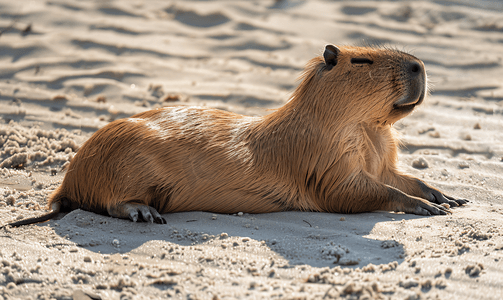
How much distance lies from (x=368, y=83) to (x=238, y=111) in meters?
2.39

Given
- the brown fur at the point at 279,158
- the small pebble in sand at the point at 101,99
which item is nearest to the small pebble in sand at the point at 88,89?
the small pebble in sand at the point at 101,99

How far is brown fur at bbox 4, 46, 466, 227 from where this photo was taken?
312 centimetres

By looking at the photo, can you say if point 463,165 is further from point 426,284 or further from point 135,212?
point 135,212

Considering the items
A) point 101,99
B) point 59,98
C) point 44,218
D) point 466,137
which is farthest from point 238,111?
point 44,218

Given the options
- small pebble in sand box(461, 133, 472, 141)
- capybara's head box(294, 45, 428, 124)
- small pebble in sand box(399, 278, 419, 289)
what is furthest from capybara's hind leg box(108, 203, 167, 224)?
small pebble in sand box(461, 133, 472, 141)

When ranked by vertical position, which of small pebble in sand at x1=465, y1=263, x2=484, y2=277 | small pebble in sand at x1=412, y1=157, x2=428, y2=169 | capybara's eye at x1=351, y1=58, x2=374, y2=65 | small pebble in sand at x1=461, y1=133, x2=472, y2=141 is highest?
capybara's eye at x1=351, y1=58, x2=374, y2=65

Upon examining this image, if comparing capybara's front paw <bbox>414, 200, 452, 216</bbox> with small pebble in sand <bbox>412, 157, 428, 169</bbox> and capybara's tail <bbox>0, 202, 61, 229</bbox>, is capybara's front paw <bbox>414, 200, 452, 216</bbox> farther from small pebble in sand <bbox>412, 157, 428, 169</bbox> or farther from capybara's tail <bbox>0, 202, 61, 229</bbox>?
capybara's tail <bbox>0, 202, 61, 229</bbox>

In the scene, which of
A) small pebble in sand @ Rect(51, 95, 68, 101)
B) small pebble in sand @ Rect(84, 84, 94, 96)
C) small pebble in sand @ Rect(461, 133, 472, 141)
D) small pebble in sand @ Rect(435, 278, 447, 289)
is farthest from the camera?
small pebble in sand @ Rect(84, 84, 94, 96)

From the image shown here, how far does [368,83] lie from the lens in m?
3.16

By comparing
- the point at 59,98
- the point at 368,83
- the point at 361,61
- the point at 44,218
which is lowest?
the point at 44,218

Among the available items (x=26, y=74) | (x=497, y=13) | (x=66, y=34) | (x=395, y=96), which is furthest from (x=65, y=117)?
(x=497, y=13)

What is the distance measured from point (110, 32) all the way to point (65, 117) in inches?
118

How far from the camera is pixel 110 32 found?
7.79 m

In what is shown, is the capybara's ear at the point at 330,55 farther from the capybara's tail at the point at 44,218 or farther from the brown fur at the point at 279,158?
the capybara's tail at the point at 44,218
